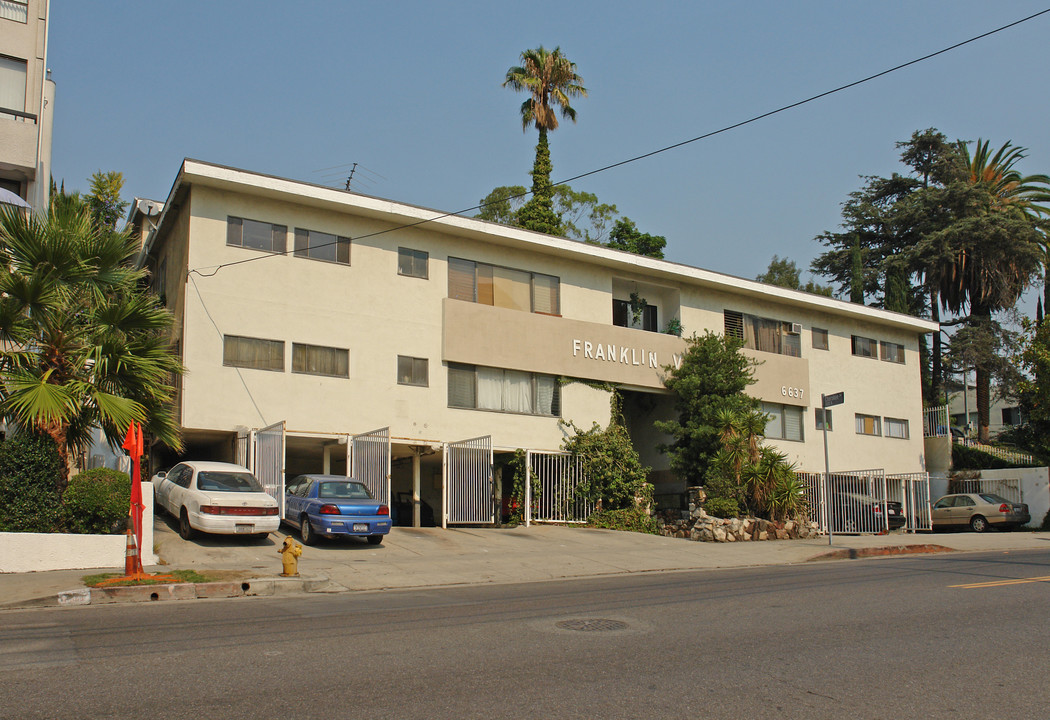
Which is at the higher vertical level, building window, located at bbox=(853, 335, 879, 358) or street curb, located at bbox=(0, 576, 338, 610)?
building window, located at bbox=(853, 335, 879, 358)

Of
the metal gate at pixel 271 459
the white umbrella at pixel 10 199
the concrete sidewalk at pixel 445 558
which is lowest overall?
the concrete sidewalk at pixel 445 558

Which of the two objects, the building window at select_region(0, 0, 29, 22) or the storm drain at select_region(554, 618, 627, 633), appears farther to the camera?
the building window at select_region(0, 0, 29, 22)

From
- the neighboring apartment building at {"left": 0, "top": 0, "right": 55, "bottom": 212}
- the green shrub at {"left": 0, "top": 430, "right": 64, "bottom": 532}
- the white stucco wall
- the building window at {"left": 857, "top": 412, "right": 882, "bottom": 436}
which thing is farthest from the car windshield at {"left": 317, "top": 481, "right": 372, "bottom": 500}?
the building window at {"left": 857, "top": 412, "right": 882, "bottom": 436}

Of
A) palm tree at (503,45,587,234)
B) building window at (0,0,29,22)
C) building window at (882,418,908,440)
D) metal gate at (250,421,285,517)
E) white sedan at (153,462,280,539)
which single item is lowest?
white sedan at (153,462,280,539)

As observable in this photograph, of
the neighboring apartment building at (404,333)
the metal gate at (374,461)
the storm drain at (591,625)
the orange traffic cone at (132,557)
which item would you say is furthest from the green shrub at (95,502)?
the storm drain at (591,625)

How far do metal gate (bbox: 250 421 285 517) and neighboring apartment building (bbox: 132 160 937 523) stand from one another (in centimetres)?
5

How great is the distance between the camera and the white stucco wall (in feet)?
47.3

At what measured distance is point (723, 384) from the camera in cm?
2822

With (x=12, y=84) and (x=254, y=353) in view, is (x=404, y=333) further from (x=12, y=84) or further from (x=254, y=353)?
(x=12, y=84)

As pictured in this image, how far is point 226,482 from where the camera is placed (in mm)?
17875

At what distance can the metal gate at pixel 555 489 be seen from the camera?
2539cm

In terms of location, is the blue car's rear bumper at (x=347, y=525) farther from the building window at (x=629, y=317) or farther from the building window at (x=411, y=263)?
the building window at (x=629, y=317)

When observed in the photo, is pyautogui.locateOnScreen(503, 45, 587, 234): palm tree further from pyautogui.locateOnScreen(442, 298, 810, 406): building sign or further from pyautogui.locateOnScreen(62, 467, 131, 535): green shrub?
pyautogui.locateOnScreen(62, 467, 131, 535): green shrub

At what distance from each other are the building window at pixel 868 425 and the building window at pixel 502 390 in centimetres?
1446
